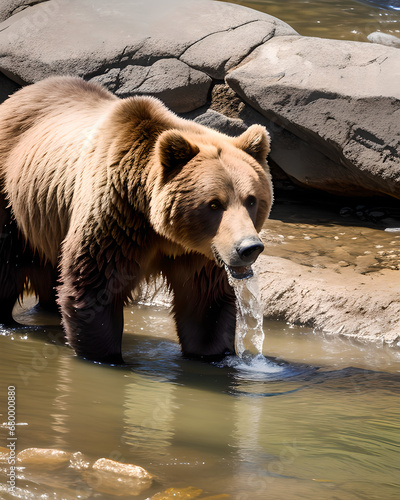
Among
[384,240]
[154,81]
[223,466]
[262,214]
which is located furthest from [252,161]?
[154,81]

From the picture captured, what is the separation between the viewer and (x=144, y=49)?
9461 millimetres

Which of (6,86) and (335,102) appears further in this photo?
(6,86)

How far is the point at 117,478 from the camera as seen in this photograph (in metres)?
3.06

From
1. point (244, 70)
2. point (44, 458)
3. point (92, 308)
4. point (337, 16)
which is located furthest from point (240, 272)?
point (337, 16)

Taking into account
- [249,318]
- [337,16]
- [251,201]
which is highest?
[337,16]

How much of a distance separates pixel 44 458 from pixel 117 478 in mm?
349

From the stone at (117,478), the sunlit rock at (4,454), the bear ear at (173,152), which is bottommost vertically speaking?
the sunlit rock at (4,454)

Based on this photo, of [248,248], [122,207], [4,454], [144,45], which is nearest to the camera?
[4,454]

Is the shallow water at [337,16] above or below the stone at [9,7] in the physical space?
above

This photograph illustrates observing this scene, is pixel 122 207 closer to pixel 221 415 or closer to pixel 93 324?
pixel 93 324

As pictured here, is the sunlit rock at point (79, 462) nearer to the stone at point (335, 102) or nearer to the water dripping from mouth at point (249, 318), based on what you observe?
the water dripping from mouth at point (249, 318)

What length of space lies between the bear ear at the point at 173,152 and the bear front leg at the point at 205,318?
936 millimetres

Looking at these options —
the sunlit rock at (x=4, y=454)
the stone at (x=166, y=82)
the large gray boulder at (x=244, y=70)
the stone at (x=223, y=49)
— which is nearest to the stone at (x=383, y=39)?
the large gray boulder at (x=244, y=70)

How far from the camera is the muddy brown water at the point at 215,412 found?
10.5 ft
